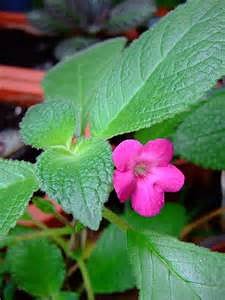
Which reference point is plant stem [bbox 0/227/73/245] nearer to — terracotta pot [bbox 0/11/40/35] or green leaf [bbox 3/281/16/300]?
green leaf [bbox 3/281/16/300]

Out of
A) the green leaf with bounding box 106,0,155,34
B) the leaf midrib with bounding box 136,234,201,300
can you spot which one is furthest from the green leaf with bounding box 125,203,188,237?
the green leaf with bounding box 106,0,155,34

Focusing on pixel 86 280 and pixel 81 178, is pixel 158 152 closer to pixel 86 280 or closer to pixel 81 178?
pixel 81 178

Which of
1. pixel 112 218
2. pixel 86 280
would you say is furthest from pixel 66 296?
pixel 112 218

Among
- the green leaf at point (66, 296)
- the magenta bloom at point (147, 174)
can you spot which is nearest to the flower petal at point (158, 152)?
the magenta bloom at point (147, 174)

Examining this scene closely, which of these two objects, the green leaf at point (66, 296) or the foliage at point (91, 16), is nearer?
the green leaf at point (66, 296)

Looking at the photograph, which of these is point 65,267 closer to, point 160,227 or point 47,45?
point 160,227

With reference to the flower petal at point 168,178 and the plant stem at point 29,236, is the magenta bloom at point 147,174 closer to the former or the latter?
the flower petal at point 168,178
